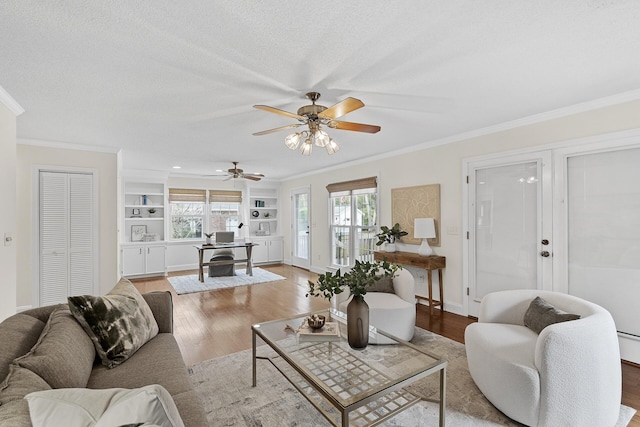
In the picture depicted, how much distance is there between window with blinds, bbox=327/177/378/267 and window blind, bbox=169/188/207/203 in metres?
3.60

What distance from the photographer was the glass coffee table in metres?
1.54

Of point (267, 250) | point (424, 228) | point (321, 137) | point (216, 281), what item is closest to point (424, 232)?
point (424, 228)

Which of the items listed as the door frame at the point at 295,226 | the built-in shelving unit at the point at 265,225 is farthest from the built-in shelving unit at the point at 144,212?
the door frame at the point at 295,226

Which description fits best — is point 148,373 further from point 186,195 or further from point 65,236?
point 186,195

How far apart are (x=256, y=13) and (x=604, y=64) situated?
243cm

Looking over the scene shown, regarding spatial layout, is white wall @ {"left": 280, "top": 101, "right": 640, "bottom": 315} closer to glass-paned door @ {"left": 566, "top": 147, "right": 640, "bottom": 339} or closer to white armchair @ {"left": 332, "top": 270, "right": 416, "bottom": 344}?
glass-paned door @ {"left": 566, "top": 147, "right": 640, "bottom": 339}

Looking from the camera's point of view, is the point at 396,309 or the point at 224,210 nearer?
the point at 396,309

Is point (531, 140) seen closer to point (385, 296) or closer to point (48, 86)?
point (385, 296)

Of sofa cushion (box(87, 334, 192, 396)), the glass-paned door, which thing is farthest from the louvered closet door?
the glass-paned door

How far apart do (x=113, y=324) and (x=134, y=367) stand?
12.3 inches

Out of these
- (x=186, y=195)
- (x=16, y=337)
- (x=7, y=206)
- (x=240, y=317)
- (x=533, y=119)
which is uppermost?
(x=533, y=119)

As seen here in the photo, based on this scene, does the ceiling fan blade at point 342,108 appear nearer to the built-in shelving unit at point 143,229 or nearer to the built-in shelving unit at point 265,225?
the built-in shelving unit at point 143,229

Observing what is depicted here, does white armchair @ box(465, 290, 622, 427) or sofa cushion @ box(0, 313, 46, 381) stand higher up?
sofa cushion @ box(0, 313, 46, 381)

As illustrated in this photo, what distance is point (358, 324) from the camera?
2.01 metres
